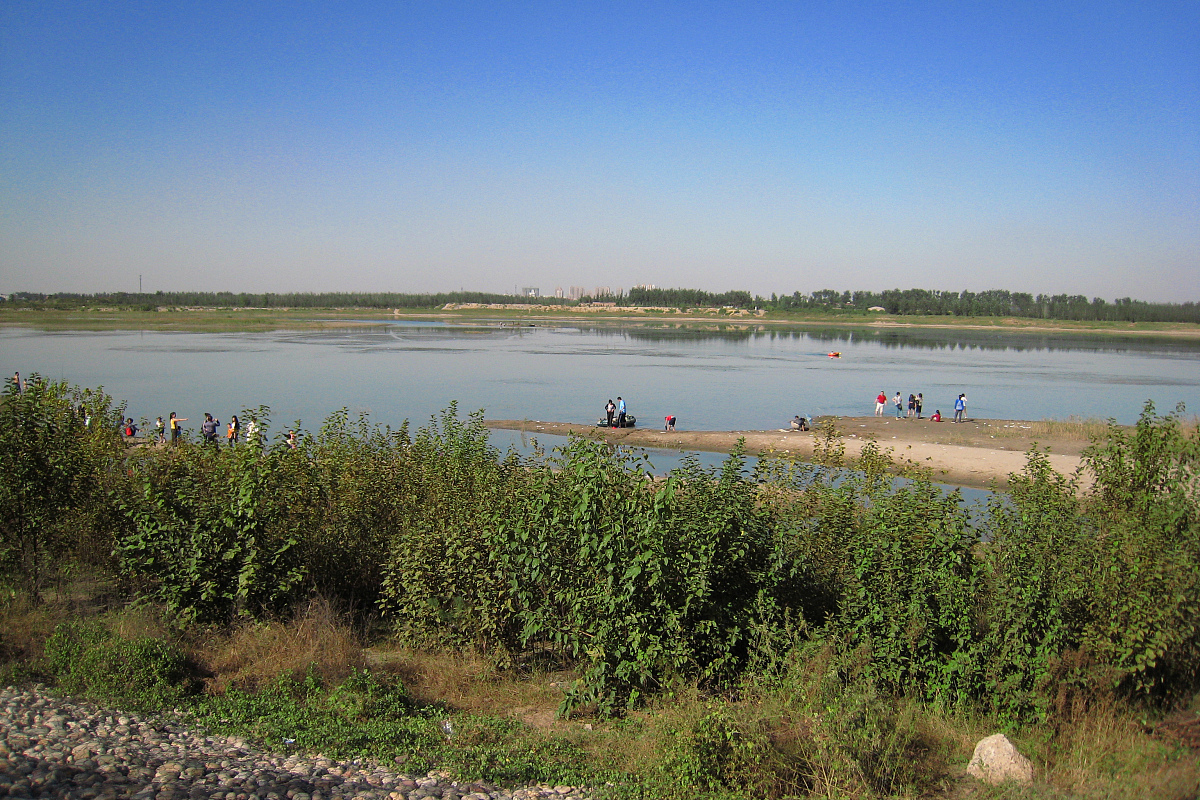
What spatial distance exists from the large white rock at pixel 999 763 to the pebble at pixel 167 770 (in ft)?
12.9

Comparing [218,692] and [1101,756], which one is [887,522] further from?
[218,692]

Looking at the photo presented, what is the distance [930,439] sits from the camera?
39.8m

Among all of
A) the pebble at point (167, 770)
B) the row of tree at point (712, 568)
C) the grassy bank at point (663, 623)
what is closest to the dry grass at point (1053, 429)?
the row of tree at point (712, 568)

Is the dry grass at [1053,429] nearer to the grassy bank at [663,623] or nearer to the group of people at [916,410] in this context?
the group of people at [916,410]

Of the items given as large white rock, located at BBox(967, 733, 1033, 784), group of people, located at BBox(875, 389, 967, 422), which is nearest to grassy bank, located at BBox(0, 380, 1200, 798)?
large white rock, located at BBox(967, 733, 1033, 784)

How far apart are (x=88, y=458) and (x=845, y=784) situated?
43.1ft

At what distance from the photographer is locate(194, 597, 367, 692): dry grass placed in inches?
387

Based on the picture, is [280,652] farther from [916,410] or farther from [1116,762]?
[916,410]

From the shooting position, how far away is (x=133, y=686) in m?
9.01

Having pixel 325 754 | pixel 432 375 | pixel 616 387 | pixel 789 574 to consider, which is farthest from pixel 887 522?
pixel 432 375

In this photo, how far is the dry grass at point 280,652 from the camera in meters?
9.84

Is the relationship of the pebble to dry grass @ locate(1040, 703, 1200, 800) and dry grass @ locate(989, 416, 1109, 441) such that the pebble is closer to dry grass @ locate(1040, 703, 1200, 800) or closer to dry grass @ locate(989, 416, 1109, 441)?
dry grass @ locate(1040, 703, 1200, 800)

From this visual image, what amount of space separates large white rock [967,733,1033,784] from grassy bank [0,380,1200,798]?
8.3 inches

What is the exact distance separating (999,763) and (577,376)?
61.7m
